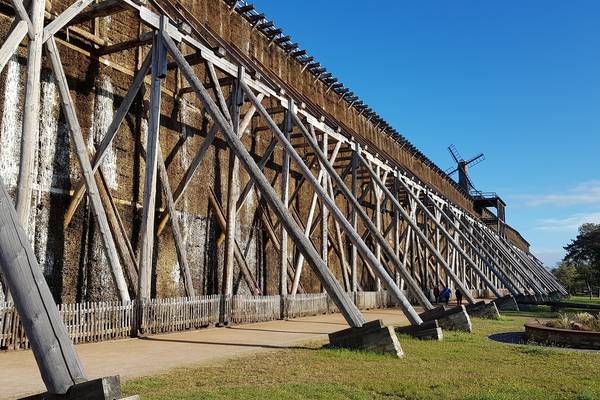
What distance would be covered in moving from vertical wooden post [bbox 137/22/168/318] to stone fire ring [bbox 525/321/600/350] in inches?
321

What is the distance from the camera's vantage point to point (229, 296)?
1292cm

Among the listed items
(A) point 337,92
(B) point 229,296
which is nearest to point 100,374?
(B) point 229,296

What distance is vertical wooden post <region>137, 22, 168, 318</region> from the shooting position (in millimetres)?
10703

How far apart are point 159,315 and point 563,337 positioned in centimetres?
823

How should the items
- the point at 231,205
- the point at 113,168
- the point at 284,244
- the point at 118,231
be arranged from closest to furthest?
1. the point at 118,231
2. the point at 113,168
3. the point at 231,205
4. the point at 284,244

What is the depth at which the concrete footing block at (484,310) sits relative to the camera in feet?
56.4

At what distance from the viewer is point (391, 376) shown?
6934mm

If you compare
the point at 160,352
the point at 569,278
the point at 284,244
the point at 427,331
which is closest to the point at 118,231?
the point at 160,352

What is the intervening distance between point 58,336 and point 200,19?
57.5 feet

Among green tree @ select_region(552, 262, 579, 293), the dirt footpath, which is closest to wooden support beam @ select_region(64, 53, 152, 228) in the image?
the dirt footpath

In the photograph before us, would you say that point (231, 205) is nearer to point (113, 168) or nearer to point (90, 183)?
point (113, 168)

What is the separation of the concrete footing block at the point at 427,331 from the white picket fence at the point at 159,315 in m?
4.29

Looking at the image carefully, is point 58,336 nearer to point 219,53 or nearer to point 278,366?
point 278,366

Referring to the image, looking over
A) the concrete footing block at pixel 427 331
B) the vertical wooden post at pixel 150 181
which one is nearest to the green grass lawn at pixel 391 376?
the concrete footing block at pixel 427 331
